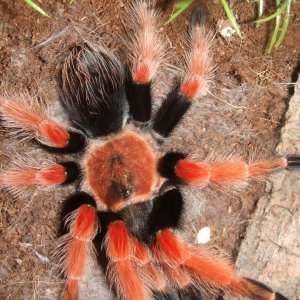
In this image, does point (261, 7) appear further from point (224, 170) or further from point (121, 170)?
point (121, 170)

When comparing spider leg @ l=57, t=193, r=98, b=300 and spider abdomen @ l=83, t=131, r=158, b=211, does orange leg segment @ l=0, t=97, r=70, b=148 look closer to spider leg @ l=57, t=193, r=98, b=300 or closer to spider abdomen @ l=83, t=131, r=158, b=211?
spider abdomen @ l=83, t=131, r=158, b=211

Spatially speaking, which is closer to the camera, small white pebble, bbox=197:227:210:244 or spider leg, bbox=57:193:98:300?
spider leg, bbox=57:193:98:300

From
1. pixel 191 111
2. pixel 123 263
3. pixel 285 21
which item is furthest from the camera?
pixel 191 111

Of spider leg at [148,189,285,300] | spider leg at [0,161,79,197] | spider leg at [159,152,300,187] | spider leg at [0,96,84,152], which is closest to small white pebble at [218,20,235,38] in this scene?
spider leg at [159,152,300,187]

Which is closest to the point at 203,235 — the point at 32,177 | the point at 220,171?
the point at 220,171

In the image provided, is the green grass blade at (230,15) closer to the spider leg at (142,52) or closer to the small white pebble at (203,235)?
the spider leg at (142,52)

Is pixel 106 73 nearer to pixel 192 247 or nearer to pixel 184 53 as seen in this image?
pixel 184 53
